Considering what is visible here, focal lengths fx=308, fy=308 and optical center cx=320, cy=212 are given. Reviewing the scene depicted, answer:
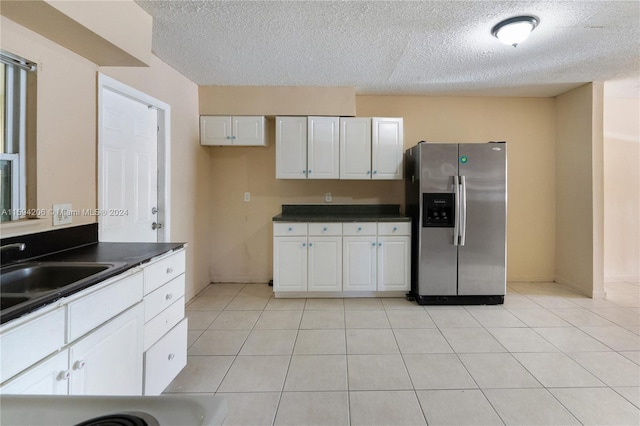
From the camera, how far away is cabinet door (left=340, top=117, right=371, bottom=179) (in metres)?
3.59

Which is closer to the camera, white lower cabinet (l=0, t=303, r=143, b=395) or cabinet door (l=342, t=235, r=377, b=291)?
white lower cabinet (l=0, t=303, r=143, b=395)

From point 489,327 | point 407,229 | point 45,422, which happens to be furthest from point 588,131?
point 45,422

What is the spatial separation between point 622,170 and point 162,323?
548 centimetres

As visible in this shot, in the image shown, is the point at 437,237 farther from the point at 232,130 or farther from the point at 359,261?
the point at 232,130

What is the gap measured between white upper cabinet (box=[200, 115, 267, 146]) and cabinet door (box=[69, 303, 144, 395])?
97.5 inches

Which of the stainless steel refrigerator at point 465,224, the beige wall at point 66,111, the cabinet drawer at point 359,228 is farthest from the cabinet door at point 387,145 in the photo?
the beige wall at point 66,111

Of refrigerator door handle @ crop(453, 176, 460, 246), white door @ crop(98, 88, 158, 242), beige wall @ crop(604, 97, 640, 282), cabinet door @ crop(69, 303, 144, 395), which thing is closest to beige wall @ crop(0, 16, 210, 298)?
Answer: white door @ crop(98, 88, 158, 242)

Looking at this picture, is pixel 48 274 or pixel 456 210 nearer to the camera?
pixel 48 274

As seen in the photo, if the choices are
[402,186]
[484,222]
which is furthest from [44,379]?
[402,186]

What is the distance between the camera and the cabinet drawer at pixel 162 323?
1.65m

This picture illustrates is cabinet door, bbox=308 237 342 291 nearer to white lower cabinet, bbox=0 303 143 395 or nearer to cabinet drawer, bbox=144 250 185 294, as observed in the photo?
cabinet drawer, bbox=144 250 185 294

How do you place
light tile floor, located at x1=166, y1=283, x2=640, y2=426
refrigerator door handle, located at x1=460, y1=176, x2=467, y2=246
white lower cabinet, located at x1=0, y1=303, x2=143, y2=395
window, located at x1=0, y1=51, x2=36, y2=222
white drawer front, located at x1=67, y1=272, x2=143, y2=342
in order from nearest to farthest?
white lower cabinet, located at x1=0, y1=303, x2=143, y2=395
white drawer front, located at x1=67, y1=272, x2=143, y2=342
window, located at x1=0, y1=51, x2=36, y2=222
light tile floor, located at x1=166, y1=283, x2=640, y2=426
refrigerator door handle, located at x1=460, y1=176, x2=467, y2=246

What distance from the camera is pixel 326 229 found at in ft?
11.3

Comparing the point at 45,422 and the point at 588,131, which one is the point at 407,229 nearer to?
the point at 588,131
